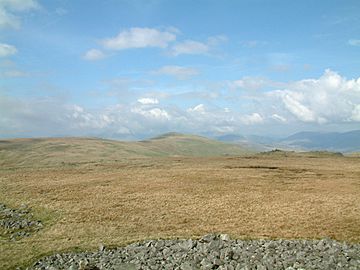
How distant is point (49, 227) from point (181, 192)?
21.5 meters

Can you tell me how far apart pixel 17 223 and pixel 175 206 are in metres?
18.4

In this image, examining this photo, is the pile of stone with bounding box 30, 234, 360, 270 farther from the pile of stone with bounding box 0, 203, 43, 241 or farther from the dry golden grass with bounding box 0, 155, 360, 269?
the pile of stone with bounding box 0, 203, 43, 241

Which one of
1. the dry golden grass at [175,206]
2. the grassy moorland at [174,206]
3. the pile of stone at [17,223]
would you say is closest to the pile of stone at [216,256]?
the dry golden grass at [175,206]

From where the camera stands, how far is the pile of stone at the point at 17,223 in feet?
120

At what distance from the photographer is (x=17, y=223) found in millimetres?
40000

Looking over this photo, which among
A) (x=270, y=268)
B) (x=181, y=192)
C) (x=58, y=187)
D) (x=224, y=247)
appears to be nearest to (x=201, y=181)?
(x=181, y=192)

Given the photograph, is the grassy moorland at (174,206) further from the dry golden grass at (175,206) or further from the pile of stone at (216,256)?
the pile of stone at (216,256)

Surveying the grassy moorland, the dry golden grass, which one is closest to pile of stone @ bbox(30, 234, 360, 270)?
the dry golden grass

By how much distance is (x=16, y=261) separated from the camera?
90.1 feet

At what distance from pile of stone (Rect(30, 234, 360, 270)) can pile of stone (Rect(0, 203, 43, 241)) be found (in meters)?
10.5

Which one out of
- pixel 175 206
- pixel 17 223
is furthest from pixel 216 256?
pixel 17 223

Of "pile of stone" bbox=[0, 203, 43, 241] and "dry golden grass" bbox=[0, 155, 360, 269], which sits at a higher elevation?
"dry golden grass" bbox=[0, 155, 360, 269]

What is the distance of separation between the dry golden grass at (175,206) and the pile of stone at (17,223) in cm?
143

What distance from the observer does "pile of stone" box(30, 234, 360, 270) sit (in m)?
23.0
